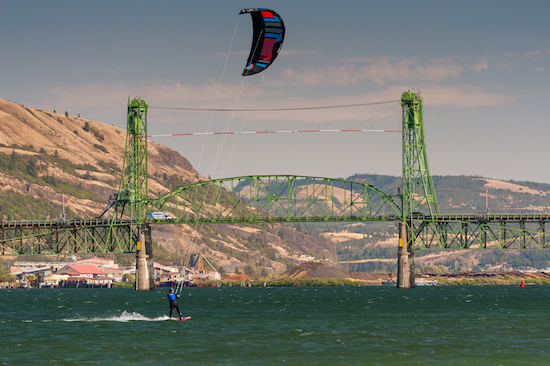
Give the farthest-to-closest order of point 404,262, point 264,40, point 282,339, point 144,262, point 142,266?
1. point 144,262
2. point 142,266
3. point 404,262
4. point 264,40
5. point 282,339

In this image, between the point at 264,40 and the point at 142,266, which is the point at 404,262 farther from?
the point at 264,40

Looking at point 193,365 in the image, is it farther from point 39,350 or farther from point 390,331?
point 390,331

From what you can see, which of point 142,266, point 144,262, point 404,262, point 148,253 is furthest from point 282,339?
point 148,253

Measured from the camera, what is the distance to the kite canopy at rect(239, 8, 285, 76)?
53875 mm

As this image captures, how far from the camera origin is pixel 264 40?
180ft

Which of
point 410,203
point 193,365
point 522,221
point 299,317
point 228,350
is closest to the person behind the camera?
point 193,365

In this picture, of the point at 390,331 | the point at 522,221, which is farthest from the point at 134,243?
the point at 390,331

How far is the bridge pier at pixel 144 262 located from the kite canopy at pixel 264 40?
9103 cm

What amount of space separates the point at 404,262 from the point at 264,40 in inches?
3636

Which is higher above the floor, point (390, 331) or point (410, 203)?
point (410, 203)

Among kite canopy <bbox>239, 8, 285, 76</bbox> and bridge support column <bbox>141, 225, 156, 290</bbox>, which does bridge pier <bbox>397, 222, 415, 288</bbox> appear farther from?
kite canopy <bbox>239, 8, 285, 76</bbox>

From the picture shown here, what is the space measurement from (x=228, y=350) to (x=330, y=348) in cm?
591

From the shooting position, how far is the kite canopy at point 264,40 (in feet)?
177

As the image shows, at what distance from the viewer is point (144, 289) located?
141 meters
